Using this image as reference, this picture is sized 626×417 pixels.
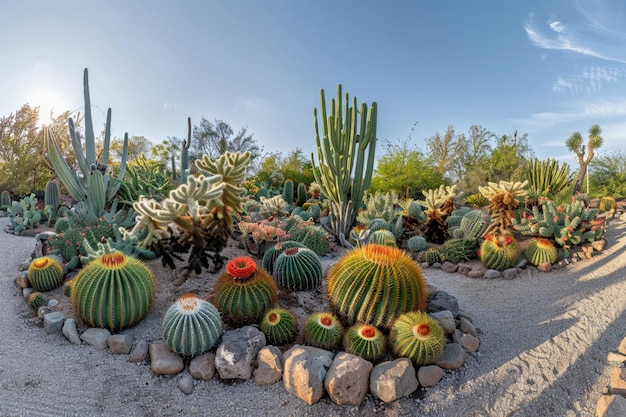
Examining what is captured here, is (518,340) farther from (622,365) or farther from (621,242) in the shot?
(621,242)

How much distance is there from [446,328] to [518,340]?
3.29 ft

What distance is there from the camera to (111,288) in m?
3.96

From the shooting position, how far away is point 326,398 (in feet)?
10.7

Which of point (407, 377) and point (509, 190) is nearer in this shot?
point (407, 377)

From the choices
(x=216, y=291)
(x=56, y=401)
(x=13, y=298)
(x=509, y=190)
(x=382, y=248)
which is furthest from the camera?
(x=509, y=190)

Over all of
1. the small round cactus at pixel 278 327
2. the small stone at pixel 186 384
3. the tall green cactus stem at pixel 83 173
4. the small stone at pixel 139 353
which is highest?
the tall green cactus stem at pixel 83 173

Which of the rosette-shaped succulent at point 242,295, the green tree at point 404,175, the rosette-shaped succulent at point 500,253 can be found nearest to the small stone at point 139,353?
the rosette-shaped succulent at point 242,295

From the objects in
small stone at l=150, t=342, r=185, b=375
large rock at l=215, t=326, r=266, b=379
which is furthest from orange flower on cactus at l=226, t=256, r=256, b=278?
small stone at l=150, t=342, r=185, b=375

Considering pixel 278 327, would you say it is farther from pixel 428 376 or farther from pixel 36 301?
pixel 36 301

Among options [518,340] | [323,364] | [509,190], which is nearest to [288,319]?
[323,364]

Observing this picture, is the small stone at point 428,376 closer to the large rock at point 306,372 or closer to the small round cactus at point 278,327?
the large rock at point 306,372

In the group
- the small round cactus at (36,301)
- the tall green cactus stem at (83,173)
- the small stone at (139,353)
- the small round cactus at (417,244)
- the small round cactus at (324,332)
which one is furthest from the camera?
the small round cactus at (417,244)

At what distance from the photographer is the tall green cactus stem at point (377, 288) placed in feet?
12.0

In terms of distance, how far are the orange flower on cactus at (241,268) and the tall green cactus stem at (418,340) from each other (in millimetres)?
1686
